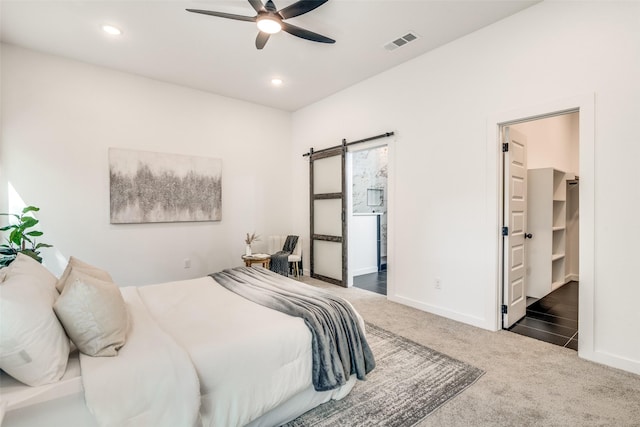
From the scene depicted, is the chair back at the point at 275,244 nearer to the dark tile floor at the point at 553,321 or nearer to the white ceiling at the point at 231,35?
the white ceiling at the point at 231,35

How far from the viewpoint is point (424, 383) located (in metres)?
2.17

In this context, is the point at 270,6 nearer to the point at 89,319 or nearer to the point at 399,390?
the point at 89,319

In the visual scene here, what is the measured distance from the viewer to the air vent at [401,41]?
3.32 meters

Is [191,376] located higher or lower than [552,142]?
lower

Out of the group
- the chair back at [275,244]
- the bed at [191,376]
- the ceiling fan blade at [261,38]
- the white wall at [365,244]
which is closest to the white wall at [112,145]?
the chair back at [275,244]

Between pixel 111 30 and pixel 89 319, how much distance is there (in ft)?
10.5

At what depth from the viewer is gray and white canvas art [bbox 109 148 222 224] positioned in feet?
13.6

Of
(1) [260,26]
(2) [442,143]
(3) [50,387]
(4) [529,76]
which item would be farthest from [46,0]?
(4) [529,76]

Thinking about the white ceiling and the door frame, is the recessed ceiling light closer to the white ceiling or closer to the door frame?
the white ceiling

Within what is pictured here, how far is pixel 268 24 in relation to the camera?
2.63m

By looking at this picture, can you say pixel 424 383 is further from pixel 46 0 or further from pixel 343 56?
pixel 46 0

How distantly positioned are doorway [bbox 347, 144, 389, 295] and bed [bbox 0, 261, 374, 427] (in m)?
3.43

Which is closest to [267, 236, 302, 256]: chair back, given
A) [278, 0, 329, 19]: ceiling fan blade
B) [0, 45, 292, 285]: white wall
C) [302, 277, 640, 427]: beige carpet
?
[0, 45, 292, 285]: white wall

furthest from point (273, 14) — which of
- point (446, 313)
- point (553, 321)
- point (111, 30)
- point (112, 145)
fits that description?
point (553, 321)
